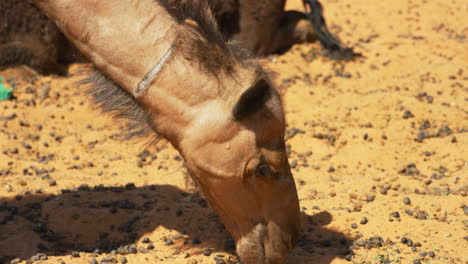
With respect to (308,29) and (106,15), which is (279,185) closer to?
(106,15)

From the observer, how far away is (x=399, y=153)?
503 centimetres

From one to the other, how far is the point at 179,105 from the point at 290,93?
13.5 ft

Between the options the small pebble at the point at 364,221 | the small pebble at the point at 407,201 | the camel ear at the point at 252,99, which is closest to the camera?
the camel ear at the point at 252,99

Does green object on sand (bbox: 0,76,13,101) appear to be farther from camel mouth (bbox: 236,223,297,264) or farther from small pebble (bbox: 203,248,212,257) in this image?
camel mouth (bbox: 236,223,297,264)

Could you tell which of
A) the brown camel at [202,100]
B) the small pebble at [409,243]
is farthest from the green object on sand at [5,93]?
the small pebble at [409,243]

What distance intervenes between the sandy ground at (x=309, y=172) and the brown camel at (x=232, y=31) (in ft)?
0.73

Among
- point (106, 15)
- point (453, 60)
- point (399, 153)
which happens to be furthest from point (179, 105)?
point (453, 60)

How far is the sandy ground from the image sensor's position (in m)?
3.52

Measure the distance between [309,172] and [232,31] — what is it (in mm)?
3618

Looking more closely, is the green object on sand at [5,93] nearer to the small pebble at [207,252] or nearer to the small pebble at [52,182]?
the small pebble at [52,182]

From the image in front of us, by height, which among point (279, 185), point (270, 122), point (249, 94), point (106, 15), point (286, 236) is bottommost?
point (286, 236)

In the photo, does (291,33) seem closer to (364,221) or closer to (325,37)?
(325,37)

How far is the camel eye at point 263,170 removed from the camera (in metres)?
2.74

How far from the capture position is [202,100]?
2629mm
